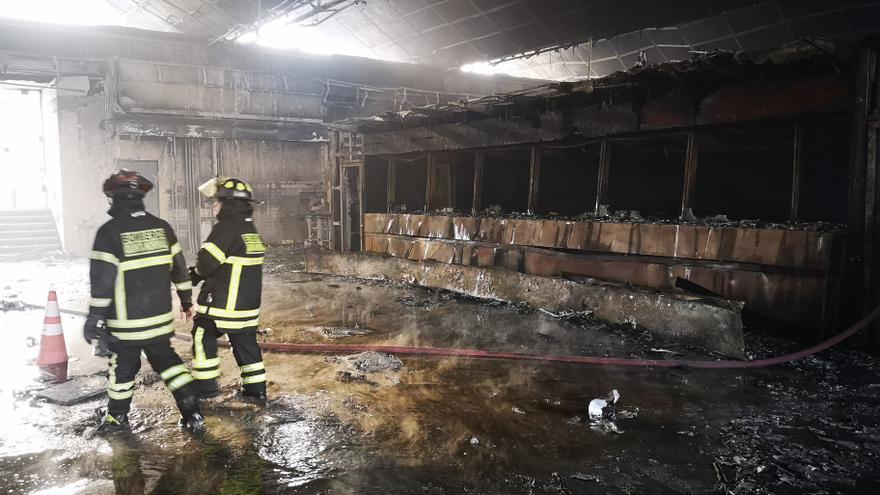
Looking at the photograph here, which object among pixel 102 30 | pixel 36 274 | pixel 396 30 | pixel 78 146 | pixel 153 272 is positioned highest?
pixel 396 30

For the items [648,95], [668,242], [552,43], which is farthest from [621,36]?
[668,242]

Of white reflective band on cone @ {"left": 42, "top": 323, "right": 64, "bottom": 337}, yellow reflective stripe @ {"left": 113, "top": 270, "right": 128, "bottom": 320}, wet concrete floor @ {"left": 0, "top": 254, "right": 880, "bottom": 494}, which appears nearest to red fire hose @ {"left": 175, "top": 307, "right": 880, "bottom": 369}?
wet concrete floor @ {"left": 0, "top": 254, "right": 880, "bottom": 494}

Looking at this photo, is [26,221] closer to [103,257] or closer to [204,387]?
[204,387]

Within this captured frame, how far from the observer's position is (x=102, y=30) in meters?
14.2

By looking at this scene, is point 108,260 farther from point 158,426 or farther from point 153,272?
point 158,426

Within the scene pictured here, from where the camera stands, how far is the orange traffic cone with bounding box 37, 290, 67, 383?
15.7 ft

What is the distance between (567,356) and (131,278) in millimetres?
4201

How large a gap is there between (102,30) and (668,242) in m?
15.7

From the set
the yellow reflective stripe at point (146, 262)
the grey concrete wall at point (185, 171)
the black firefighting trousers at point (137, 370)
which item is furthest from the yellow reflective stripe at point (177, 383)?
the grey concrete wall at point (185, 171)

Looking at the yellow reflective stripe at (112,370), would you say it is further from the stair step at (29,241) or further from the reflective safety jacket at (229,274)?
the stair step at (29,241)

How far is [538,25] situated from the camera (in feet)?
46.7

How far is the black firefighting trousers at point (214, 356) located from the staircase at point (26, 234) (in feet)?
48.7

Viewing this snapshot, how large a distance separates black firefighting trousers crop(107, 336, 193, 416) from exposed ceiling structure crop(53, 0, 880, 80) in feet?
29.4

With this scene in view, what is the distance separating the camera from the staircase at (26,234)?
15680 mm
